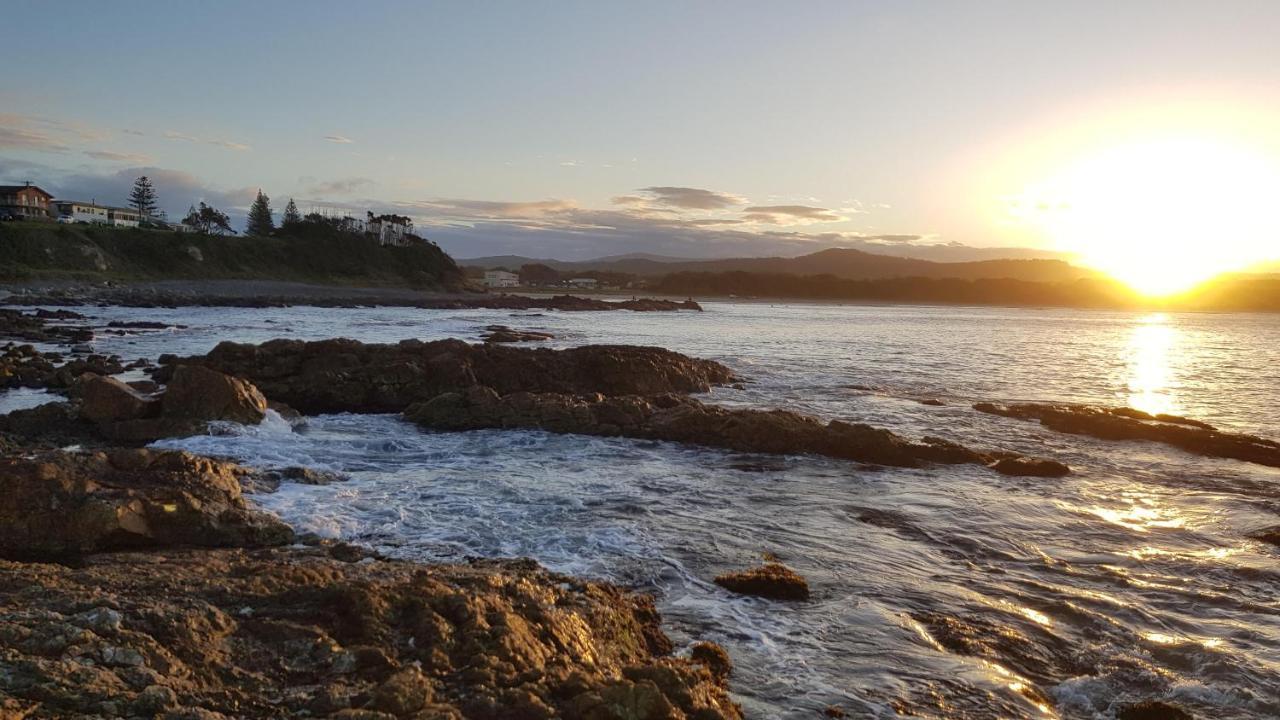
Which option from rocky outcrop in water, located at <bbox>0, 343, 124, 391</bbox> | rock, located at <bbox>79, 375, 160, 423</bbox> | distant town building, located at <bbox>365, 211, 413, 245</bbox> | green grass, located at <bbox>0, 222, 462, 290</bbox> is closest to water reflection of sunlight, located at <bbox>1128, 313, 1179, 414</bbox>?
rock, located at <bbox>79, 375, 160, 423</bbox>

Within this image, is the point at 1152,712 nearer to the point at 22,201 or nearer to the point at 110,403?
the point at 110,403

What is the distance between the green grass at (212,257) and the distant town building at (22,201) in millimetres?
18585

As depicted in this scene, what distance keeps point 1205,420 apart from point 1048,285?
155m

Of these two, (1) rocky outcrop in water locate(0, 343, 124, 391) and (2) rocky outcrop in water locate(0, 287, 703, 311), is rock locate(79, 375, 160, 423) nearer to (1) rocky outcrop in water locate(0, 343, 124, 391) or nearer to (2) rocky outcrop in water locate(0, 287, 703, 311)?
(1) rocky outcrop in water locate(0, 343, 124, 391)

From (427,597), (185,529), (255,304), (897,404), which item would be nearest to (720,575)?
(427,597)

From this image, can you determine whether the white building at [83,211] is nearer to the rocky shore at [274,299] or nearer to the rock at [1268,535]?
the rocky shore at [274,299]

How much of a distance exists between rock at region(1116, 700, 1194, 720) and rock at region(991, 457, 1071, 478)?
8710mm

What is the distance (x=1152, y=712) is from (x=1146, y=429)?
49.1ft

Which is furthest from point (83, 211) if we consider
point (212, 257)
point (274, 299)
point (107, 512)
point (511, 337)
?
point (107, 512)

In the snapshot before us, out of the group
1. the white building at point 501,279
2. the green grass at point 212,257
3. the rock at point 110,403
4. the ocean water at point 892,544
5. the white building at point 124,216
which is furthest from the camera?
the white building at point 501,279

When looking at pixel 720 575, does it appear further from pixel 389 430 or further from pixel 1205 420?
pixel 1205 420

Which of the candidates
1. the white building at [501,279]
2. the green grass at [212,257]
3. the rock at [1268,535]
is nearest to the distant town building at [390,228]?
the green grass at [212,257]

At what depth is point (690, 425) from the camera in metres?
15.9

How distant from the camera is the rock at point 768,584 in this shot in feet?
24.5
